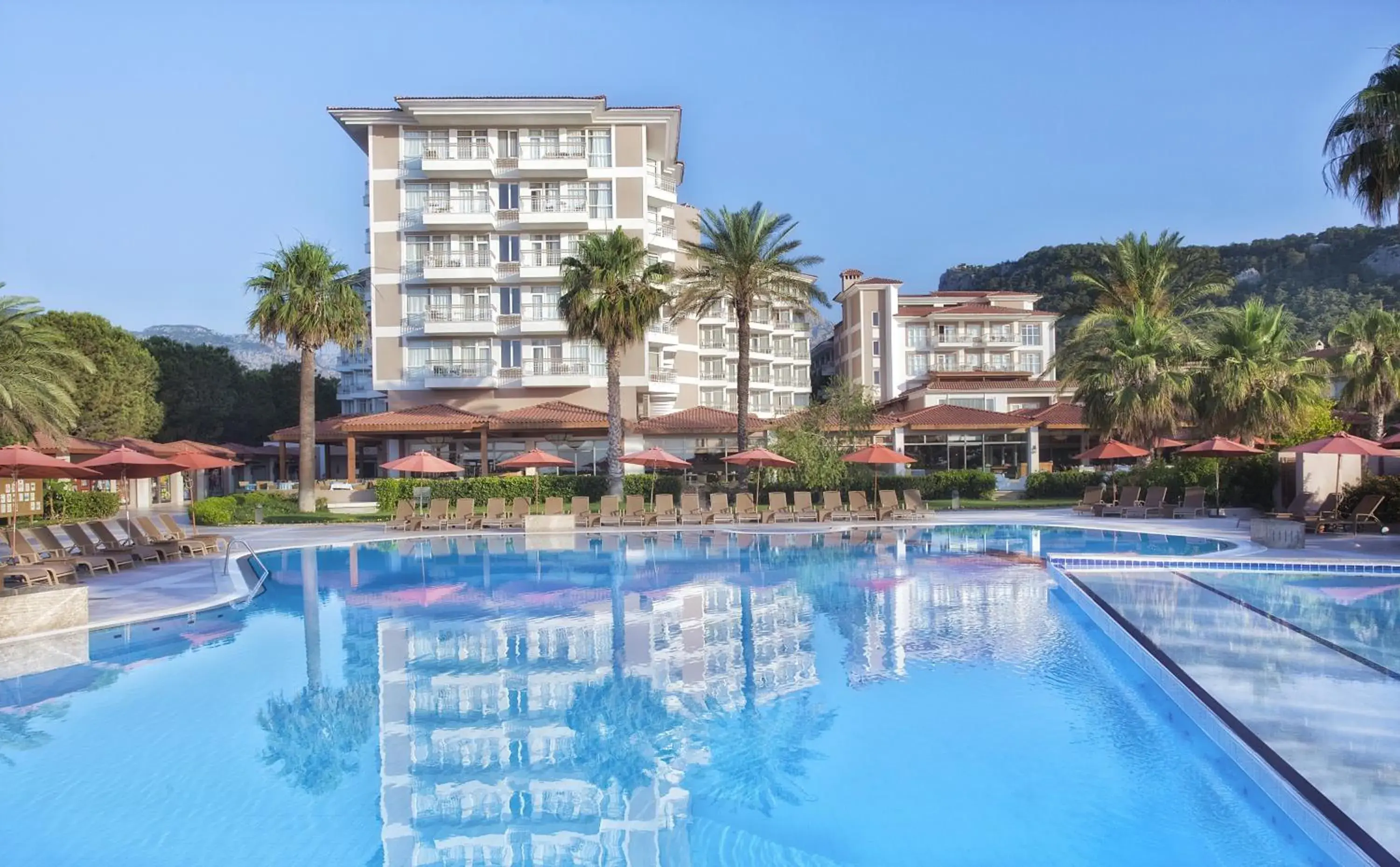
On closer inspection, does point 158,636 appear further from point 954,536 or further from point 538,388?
point 538,388

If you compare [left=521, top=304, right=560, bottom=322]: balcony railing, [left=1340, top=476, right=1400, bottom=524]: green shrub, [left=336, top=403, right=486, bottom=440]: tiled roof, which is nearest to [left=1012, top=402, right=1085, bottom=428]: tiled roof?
[left=1340, top=476, right=1400, bottom=524]: green shrub

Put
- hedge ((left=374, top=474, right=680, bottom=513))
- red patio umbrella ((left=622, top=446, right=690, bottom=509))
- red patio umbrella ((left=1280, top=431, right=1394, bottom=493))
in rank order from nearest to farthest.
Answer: red patio umbrella ((left=1280, top=431, right=1394, bottom=493)) < red patio umbrella ((left=622, top=446, right=690, bottom=509)) < hedge ((left=374, top=474, right=680, bottom=513))

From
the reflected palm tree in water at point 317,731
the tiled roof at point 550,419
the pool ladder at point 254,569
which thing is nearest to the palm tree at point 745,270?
the tiled roof at point 550,419

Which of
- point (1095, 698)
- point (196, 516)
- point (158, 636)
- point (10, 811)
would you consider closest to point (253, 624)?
point (158, 636)

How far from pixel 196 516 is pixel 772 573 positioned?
72.8 feet

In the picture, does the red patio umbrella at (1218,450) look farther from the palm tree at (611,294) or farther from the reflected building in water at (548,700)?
the palm tree at (611,294)

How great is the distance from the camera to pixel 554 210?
136 ft

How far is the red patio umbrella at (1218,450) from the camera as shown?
1008 inches

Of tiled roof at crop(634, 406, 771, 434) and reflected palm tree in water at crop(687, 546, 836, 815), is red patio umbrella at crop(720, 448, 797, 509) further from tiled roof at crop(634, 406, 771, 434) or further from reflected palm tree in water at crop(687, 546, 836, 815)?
reflected palm tree in water at crop(687, 546, 836, 815)

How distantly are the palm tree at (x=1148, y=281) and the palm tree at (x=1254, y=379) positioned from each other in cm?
514

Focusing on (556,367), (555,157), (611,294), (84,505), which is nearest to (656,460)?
(611,294)

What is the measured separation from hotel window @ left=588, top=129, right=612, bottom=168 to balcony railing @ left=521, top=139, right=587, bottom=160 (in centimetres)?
48

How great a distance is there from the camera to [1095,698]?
29.6 feet

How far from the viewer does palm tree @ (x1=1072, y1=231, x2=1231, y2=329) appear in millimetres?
35531
